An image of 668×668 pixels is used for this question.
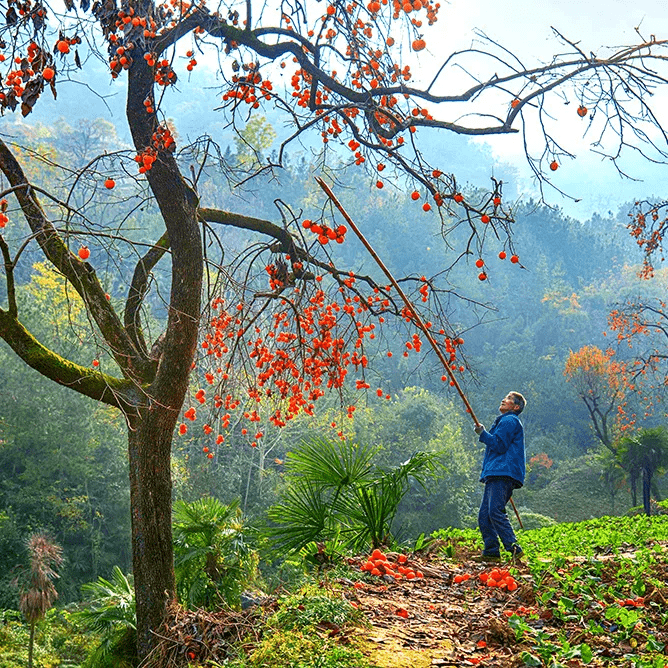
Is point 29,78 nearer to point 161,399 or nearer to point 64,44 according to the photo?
point 64,44

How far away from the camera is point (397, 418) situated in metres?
23.2

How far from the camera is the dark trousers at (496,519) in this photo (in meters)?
4.80

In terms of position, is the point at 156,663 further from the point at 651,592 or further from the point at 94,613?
the point at 651,592

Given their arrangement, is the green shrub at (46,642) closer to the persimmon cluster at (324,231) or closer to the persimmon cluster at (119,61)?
the persimmon cluster at (324,231)

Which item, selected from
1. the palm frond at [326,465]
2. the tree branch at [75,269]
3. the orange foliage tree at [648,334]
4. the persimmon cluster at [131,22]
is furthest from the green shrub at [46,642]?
the orange foliage tree at [648,334]

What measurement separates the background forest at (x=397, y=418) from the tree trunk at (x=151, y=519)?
102 centimetres

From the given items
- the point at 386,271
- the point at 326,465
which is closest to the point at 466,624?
the point at 326,465

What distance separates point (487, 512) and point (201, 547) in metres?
2.05

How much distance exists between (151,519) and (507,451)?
8.44 ft

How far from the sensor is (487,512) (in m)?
4.88

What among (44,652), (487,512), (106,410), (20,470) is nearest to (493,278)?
(106,410)

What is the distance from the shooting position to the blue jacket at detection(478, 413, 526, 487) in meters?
4.85

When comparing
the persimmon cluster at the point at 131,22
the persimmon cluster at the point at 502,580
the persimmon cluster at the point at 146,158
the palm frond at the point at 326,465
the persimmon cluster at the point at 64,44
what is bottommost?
the persimmon cluster at the point at 502,580

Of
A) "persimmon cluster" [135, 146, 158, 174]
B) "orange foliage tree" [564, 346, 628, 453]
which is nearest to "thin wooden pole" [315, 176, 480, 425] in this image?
"persimmon cluster" [135, 146, 158, 174]
